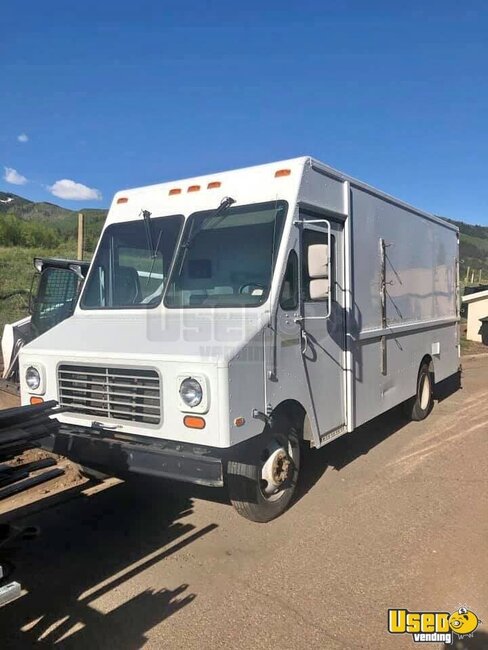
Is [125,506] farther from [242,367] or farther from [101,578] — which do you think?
[242,367]

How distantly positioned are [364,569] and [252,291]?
7.24ft

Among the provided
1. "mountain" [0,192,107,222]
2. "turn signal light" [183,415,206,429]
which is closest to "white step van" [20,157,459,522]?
"turn signal light" [183,415,206,429]

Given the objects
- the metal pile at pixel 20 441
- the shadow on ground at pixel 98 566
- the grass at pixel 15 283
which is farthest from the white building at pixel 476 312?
the metal pile at pixel 20 441

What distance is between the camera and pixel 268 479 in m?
4.34

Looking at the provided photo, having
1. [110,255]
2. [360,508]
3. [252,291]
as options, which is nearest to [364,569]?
[360,508]

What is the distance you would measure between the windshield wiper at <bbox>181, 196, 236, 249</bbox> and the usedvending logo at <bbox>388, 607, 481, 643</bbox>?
125 inches

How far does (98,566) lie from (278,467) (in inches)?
60.6

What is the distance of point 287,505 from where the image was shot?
4.77m

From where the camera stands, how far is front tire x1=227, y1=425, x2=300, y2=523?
4137mm

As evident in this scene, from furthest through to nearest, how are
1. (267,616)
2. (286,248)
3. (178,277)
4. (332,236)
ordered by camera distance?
(332,236) < (178,277) < (286,248) < (267,616)

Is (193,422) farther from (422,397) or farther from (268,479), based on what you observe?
(422,397)

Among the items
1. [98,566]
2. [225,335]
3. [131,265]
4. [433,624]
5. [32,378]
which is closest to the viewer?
[433,624]

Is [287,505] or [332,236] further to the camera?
[332,236]

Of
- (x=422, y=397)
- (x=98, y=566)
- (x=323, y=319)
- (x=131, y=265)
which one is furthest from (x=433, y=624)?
(x=422, y=397)
